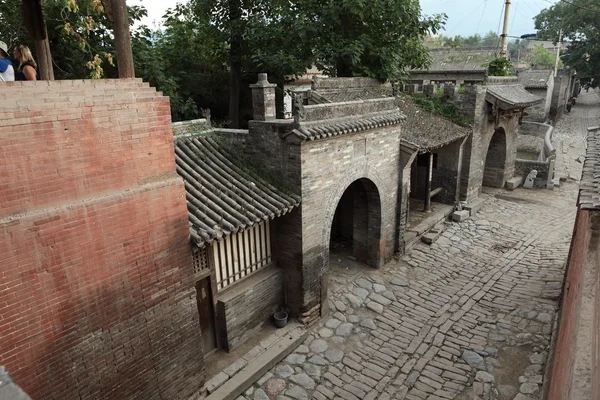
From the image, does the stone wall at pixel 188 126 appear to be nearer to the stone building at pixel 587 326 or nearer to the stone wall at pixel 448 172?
the stone building at pixel 587 326

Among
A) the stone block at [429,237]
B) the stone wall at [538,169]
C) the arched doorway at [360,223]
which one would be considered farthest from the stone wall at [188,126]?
the stone wall at [538,169]

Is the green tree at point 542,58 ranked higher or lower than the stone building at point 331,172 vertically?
higher

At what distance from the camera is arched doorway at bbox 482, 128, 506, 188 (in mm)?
18438

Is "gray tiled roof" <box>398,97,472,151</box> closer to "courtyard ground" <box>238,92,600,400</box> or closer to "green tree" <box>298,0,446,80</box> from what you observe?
"green tree" <box>298,0,446,80</box>

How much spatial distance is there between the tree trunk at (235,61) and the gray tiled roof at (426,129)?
6416mm

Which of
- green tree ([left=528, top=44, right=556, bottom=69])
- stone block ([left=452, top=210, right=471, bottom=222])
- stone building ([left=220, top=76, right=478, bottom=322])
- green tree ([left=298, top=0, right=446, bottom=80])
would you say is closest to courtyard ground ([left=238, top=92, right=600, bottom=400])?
stone block ([left=452, top=210, right=471, bottom=222])

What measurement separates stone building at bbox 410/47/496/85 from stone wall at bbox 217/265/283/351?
1596 cm

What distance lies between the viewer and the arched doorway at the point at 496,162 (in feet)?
60.5

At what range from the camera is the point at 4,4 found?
11617 mm

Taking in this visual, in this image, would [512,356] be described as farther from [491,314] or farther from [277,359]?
[277,359]

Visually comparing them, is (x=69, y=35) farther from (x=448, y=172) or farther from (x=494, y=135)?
(x=494, y=135)

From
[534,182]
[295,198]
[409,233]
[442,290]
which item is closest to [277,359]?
[295,198]

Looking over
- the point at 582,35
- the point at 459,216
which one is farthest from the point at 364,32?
the point at 582,35

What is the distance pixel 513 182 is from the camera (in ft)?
61.8
